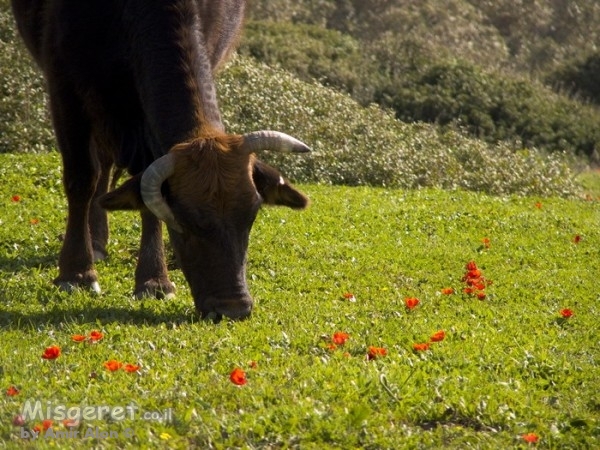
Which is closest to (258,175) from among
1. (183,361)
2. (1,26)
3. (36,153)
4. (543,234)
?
(183,361)

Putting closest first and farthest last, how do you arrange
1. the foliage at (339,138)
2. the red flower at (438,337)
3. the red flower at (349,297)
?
1. the red flower at (438,337)
2. the red flower at (349,297)
3. the foliage at (339,138)

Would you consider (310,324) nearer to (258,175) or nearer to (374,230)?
(258,175)

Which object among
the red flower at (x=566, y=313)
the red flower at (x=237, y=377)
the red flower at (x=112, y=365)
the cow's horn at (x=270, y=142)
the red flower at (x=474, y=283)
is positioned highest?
the cow's horn at (x=270, y=142)

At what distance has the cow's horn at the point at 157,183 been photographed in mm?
7094

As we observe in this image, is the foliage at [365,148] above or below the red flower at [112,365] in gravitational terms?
below

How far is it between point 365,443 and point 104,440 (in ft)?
3.95

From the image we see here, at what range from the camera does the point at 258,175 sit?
7512mm

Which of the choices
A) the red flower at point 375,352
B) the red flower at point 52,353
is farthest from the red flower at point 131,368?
the red flower at point 375,352

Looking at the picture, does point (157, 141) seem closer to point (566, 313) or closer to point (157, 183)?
point (157, 183)

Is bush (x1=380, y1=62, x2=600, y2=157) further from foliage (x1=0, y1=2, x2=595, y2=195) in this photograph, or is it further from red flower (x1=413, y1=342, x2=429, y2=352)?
red flower (x1=413, y1=342, x2=429, y2=352)

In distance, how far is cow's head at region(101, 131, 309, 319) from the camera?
23.3 feet

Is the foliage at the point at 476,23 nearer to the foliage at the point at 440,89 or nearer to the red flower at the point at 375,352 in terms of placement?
the foliage at the point at 440,89

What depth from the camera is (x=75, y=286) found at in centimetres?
852

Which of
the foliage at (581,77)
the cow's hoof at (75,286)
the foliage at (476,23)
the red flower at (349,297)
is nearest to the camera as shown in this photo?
the red flower at (349,297)
